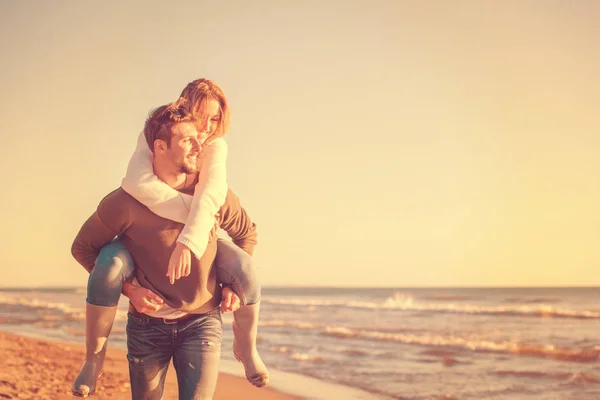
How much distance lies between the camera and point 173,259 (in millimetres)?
1924

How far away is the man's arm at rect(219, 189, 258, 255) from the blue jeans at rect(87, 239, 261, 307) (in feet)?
0.20

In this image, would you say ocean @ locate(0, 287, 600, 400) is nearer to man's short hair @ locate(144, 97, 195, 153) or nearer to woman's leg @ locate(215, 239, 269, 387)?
woman's leg @ locate(215, 239, 269, 387)

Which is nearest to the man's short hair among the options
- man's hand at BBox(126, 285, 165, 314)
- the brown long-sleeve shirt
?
the brown long-sleeve shirt

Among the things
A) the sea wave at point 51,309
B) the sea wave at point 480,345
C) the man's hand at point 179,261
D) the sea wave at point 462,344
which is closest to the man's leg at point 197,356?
the man's hand at point 179,261

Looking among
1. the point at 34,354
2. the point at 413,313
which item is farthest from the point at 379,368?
the point at 413,313

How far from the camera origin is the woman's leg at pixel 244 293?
210cm

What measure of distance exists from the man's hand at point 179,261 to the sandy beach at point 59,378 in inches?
138

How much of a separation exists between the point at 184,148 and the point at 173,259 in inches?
12.7

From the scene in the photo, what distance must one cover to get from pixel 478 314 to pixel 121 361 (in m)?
10.3

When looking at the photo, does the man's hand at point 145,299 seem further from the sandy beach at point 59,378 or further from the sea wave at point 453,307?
the sea wave at point 453,307

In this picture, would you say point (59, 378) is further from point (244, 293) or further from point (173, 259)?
point (173, 259)

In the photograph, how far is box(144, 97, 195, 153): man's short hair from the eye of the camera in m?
2.02

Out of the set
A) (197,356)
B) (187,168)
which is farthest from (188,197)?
(197,356)

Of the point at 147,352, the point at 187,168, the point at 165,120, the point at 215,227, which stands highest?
the point at 165,120
